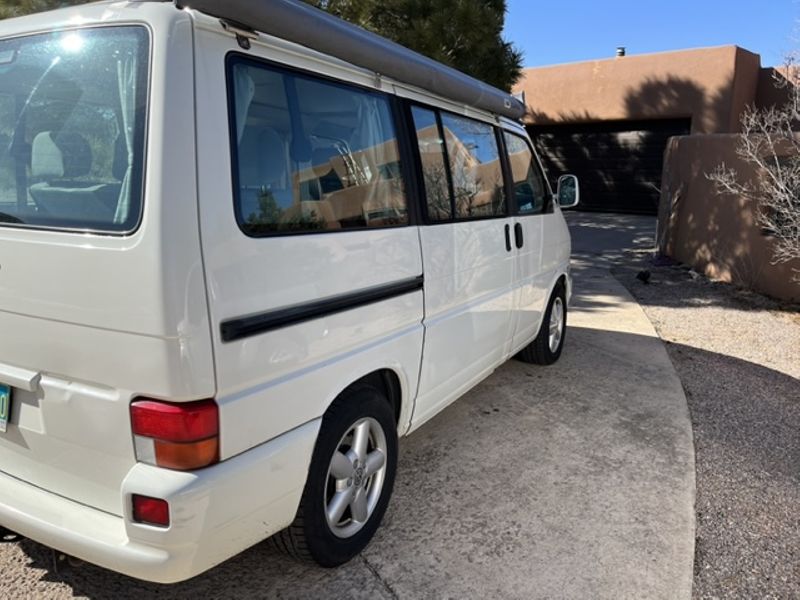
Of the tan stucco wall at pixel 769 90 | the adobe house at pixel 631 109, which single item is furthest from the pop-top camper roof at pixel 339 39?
the tan stucco wall at pixel 769 90

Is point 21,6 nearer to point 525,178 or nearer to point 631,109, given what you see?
point 525,178

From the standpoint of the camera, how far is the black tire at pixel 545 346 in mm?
5008

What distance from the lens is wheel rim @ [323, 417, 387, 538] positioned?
2.54 metres

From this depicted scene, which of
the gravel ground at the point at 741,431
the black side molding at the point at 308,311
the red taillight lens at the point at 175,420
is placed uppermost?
the black side molding at the point at 308,311

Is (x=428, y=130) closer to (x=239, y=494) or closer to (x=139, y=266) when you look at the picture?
(x=139, y=266)

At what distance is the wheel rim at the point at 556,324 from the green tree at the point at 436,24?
13.9 ft

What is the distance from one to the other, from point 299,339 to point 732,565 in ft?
7.33

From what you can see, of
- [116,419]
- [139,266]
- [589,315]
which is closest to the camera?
[139,266]

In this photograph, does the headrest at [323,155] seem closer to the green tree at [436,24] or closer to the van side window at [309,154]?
the van side window at [309,154]

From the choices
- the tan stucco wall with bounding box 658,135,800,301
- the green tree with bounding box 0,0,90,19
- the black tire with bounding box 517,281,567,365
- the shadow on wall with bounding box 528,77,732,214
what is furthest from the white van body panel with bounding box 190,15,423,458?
the shadow on wall with bounding box 528,77,732,214

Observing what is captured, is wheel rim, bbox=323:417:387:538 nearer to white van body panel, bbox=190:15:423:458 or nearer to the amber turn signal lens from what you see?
white van body panel, bbox=190:15:423:458

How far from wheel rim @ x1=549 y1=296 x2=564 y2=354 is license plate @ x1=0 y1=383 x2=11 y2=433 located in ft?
13.2

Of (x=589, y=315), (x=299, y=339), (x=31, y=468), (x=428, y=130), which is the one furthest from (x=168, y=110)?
(x=589, y=315)

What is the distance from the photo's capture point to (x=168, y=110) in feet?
5.89
